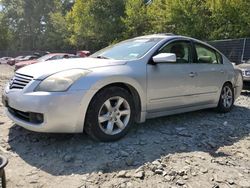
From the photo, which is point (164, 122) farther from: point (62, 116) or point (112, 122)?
point (62, 116)

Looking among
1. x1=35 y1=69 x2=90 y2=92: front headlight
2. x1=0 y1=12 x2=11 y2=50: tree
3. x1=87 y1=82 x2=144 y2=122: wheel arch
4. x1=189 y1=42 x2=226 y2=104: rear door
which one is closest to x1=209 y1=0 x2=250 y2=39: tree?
x1=189 y1=42 x2=226 y2=104: rear door

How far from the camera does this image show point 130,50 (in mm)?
5359

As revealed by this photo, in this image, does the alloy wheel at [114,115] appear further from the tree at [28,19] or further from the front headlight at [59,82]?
the tree at [28,19]

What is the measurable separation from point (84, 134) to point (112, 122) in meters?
0.48

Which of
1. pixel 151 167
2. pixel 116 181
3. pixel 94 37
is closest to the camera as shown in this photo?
pixel 116 181

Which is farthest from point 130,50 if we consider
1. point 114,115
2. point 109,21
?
point 109,21

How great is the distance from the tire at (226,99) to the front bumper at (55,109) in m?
3.21

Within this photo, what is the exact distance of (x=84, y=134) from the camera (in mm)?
4793

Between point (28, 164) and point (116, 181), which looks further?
point (28, 164)

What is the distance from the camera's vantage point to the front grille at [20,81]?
4382 mm

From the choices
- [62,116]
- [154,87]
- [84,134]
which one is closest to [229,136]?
[154,87]

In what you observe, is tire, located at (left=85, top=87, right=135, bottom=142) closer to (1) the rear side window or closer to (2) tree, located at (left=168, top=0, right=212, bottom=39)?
(1) the rear side window

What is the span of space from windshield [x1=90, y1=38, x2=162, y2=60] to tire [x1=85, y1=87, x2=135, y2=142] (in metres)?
0.73

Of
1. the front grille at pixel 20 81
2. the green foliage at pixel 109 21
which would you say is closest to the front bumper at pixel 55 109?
the front grille at pixel 20 81
